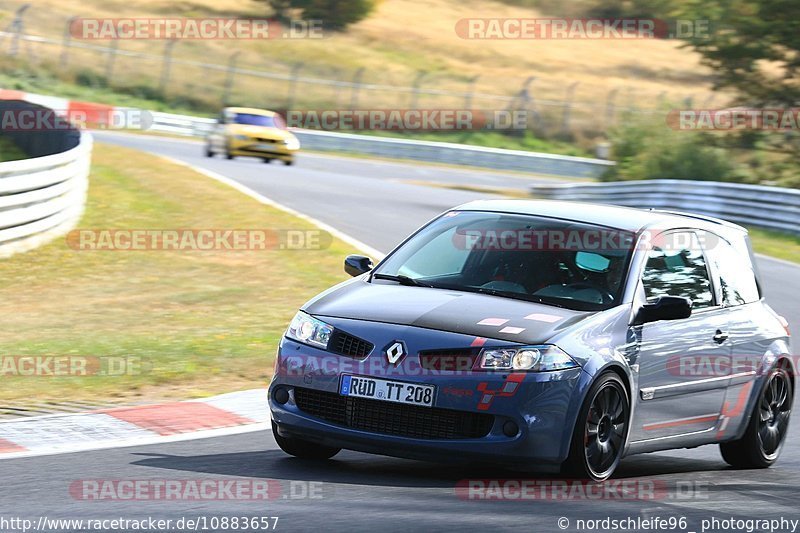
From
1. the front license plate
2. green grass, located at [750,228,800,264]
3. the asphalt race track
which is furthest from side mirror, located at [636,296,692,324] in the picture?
green grass, located at [750,228,800,264]

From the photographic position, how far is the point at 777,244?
24.5m

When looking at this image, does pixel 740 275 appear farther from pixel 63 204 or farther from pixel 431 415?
pixel 63 204

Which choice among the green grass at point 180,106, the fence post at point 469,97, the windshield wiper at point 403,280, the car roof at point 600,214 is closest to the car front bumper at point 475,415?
the windshield wiper at point 403,280

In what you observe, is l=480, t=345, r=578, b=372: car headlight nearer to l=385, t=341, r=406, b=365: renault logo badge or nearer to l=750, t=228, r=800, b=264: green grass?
l=385, t=341, r=406, b=365: renault logo badge

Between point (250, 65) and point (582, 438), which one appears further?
point (250, 65)

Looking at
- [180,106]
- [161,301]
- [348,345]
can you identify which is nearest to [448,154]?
[180,106]

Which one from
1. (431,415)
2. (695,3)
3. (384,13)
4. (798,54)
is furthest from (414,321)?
(384,13)

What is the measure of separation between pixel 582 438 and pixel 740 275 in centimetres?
246

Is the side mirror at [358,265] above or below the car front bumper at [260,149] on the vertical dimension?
above

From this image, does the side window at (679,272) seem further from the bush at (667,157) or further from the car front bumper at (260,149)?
the car front bumper at (260,149)

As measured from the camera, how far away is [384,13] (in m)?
78.8

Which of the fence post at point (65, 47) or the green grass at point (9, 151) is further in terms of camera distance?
the fence post at point (65, 47)

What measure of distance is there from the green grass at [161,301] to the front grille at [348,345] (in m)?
2.99

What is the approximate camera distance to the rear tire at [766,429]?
866 centimetres
